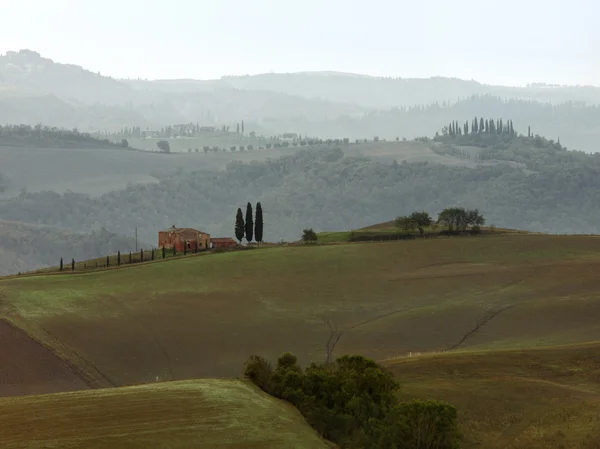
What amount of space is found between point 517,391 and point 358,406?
32.7ft

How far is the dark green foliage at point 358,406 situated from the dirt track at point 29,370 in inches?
752

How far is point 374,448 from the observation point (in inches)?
1909

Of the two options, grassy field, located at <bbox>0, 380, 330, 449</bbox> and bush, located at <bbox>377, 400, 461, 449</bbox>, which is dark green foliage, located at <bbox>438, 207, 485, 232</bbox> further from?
grassy field, located at <bbox>0, 380, 330, 449</bbox>

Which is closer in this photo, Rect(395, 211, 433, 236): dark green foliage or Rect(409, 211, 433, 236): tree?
Rect(395, 211, 433, 236): dark green foliage

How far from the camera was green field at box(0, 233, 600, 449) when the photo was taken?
191 ft

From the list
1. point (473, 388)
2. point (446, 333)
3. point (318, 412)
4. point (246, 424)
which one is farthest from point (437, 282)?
point (246, 424)

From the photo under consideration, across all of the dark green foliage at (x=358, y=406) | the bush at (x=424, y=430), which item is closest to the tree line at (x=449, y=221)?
the dark green foliage at (x=358, y=406)

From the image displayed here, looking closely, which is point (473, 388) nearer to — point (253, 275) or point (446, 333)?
point (446, 333)

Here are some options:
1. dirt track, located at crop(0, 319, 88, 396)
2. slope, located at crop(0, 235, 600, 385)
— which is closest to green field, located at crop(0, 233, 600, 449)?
slope, located at crop(0, 235, 600, 385)

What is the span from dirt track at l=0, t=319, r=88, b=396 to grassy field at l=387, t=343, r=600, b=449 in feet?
80.8

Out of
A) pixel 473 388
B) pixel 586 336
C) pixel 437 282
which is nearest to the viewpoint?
pixel 473 388

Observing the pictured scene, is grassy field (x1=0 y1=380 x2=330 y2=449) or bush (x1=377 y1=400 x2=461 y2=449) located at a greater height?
grassy field (x1=0 y1=380 x2=330 y2=449)

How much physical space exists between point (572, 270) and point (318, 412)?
6413 cm

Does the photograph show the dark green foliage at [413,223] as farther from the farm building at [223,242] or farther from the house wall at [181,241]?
the house wall at [181,241]
